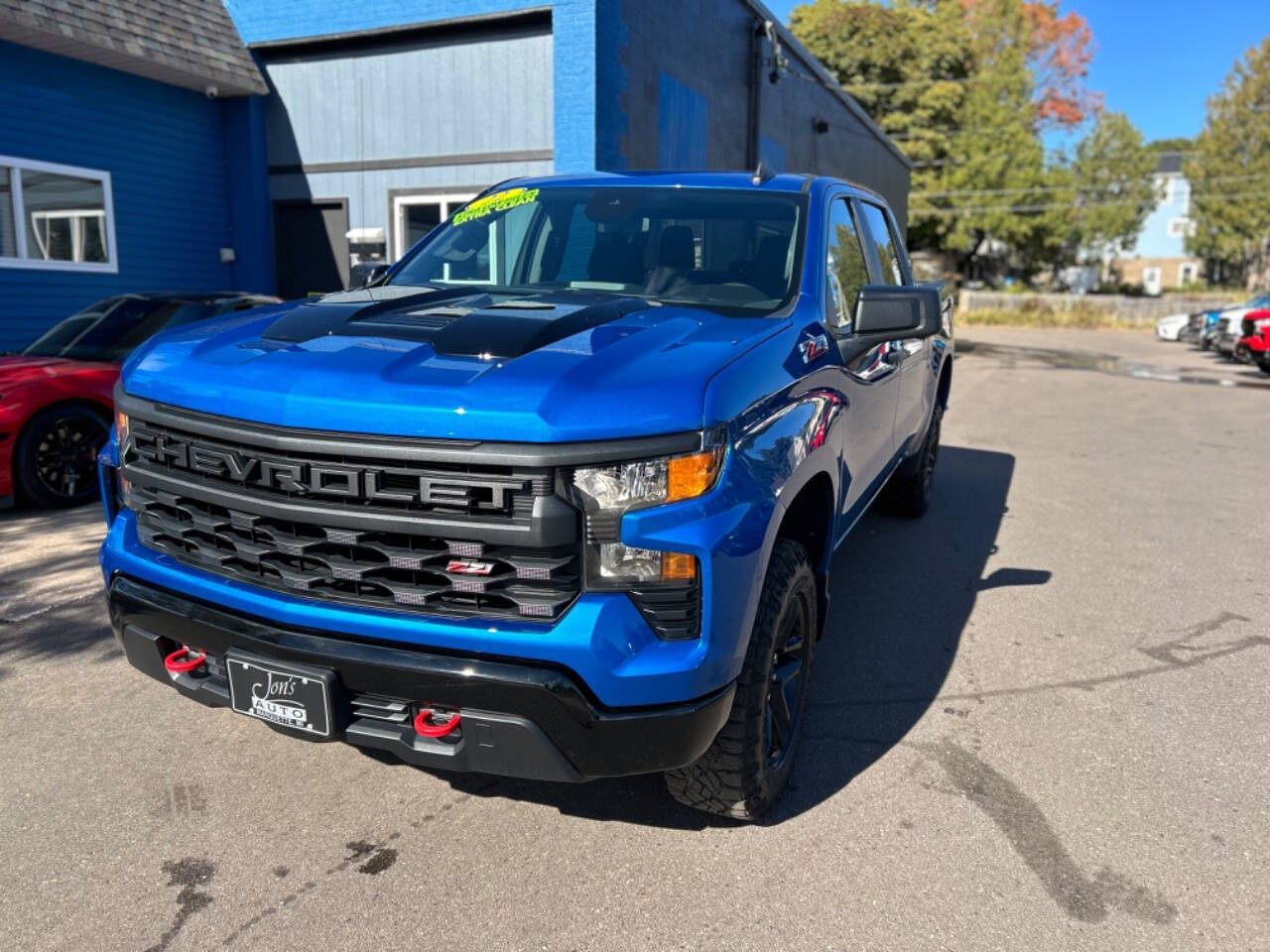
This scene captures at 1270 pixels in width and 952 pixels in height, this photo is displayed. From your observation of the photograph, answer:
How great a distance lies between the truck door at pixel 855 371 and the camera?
3546 millimetres

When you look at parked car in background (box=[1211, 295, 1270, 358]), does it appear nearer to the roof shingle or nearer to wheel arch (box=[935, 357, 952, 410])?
wheel arch (box=[935, 357, 952, 410])

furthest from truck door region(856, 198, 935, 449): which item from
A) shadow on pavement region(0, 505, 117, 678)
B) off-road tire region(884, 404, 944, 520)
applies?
shadow on pavement region(0, 505, 117, 678)

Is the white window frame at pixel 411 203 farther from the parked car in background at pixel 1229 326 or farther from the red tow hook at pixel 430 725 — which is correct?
the parked car in background at pixel 1229 326

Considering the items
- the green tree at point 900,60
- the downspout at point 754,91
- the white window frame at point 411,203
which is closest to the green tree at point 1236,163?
the green tree at point 900,60

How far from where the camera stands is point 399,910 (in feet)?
8.18

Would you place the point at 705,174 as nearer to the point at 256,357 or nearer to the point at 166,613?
the point at 256,357

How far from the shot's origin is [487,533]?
225 centimetres

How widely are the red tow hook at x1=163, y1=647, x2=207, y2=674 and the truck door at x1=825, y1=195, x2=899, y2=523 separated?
7.08 feet

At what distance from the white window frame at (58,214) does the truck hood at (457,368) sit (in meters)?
9.38

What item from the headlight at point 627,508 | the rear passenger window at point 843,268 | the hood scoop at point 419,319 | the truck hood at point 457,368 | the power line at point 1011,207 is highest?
the power line at point 1011,207

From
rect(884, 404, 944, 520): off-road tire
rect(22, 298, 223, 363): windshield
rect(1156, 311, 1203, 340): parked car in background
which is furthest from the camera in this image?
rect(1156, 311, 1203, 340): parked car in background

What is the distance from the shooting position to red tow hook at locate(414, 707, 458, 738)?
2332 millimetres

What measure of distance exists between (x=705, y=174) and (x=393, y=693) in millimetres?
2692

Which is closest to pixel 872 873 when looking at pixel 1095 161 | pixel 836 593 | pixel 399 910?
pixel 399 910
